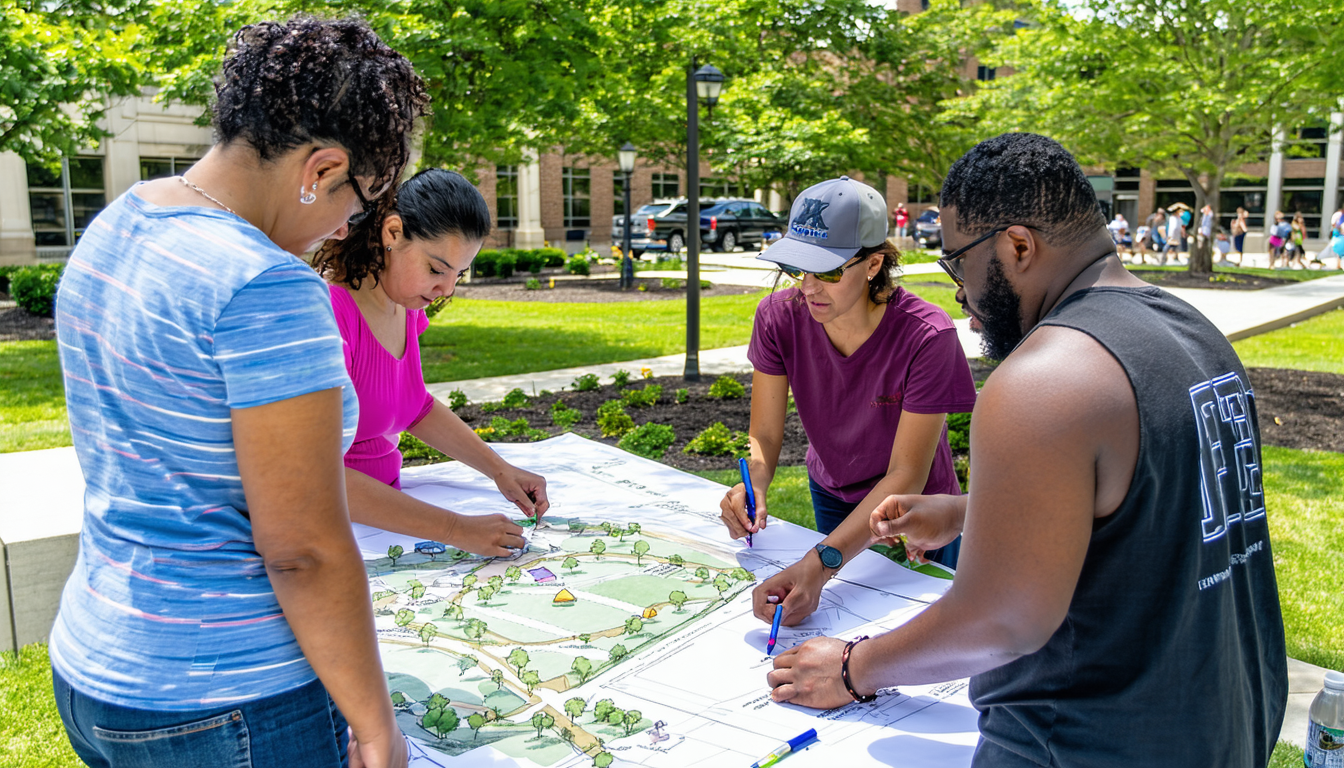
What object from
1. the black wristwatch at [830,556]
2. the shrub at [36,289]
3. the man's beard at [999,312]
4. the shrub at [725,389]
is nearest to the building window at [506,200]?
the shrub at [36,289]

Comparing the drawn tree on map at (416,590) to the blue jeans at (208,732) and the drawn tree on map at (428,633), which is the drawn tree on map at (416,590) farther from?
the blue jeans at (208,732)

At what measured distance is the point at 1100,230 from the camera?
5.20 ft

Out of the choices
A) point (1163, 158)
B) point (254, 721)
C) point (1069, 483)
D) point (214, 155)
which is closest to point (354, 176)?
point (214, 155)

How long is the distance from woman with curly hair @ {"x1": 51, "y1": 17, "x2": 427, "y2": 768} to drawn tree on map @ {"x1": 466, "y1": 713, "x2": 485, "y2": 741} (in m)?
0.60

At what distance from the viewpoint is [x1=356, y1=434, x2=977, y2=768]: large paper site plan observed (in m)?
1.96

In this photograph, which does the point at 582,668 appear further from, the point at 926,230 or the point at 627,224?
the point at 926,230

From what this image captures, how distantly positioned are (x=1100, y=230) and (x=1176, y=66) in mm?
20826

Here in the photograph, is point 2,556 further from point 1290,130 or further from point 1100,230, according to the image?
point 1290,130

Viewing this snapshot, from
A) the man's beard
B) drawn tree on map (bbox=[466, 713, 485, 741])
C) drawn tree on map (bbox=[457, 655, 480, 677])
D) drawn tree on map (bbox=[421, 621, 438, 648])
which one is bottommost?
drawn tree on map (bbox=[466, 713, 485, 741])

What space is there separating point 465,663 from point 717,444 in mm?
4314

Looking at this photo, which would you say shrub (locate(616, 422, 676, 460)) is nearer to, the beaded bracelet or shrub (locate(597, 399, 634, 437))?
shrub (locate(597, 399, 634, 437))

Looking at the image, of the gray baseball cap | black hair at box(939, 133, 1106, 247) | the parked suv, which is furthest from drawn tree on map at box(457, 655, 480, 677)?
the parked suv

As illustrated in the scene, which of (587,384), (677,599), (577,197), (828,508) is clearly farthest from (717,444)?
(577,197)

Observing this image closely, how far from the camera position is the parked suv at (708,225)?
29.6 meters
